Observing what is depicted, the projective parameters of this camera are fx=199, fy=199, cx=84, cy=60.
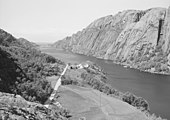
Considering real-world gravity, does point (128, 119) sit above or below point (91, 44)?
below

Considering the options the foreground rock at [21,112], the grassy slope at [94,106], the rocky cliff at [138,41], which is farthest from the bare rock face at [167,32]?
the foreground rock at [21,112]

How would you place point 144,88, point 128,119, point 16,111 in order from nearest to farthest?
1. point 16,111
2. point 128,119
3. point 144,88

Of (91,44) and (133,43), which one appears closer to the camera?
(133,43)

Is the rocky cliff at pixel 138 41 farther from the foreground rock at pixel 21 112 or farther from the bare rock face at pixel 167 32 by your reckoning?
the foreground rock at pixel 21 112

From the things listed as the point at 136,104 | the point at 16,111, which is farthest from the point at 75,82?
the point at 16,111

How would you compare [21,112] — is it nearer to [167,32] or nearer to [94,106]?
[94,106]

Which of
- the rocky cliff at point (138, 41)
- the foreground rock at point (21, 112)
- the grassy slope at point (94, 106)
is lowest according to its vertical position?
the grassy slope at point (94, 106)

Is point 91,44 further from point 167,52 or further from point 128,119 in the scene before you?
point 128,119

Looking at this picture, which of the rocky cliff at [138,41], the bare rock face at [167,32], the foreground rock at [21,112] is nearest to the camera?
the foreground rock at [21,112]
